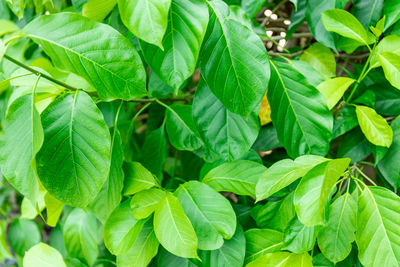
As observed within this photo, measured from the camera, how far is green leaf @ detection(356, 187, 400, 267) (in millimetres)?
587

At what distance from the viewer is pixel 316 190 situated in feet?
1.77

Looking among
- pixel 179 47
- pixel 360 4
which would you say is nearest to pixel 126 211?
pixel 179 47

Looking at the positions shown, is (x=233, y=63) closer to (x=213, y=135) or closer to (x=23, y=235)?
(x=213, y=135)

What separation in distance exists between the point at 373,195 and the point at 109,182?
47 cm

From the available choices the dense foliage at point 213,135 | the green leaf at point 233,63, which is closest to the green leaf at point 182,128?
the dense foliage at point 213,135

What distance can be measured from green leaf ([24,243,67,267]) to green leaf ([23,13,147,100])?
45 centimetres

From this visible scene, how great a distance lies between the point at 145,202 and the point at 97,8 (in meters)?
0.37

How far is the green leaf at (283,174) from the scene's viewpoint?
61 centimetres

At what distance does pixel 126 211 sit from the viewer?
74cm

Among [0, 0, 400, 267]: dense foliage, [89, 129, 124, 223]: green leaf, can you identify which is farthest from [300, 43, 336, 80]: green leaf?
[89, 129, 124, 223]: green leaf

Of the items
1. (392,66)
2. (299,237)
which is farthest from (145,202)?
(392,66)

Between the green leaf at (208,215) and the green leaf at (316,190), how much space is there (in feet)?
0.57

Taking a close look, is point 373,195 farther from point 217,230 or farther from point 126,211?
point 126,211

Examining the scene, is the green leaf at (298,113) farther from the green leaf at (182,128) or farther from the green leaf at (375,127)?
the green leaf at (182,128)
